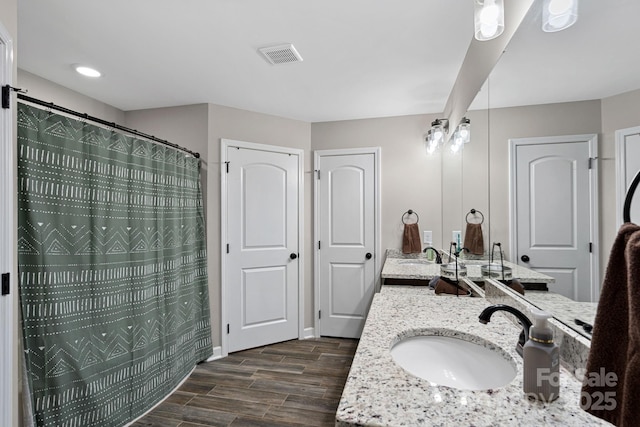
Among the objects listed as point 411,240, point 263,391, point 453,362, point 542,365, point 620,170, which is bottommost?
point 263,391

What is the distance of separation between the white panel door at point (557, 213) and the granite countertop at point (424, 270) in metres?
0.04

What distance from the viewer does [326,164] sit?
3527mm

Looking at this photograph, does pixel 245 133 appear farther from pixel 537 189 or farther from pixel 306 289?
pixel 537 189

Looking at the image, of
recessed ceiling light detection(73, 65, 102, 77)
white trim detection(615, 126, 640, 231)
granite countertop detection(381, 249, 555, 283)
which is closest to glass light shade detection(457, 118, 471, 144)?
granite countertop detection(381, 249, 555, 283)

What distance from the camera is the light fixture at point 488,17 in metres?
1.08

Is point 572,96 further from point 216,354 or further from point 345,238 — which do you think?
point 216,354

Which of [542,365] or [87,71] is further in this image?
[87,71]

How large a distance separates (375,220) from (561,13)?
2550mm

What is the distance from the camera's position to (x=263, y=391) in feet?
7.90

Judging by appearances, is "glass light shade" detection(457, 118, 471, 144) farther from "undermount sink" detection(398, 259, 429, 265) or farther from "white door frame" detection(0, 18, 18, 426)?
"white door frame" detection(0, 18, 18, 426)

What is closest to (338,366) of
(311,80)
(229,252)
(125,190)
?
(229,252)

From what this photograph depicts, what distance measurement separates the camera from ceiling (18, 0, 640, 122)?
35.2 inches

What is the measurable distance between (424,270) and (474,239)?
673 millimetres

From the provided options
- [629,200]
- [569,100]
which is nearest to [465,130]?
[569,100]
